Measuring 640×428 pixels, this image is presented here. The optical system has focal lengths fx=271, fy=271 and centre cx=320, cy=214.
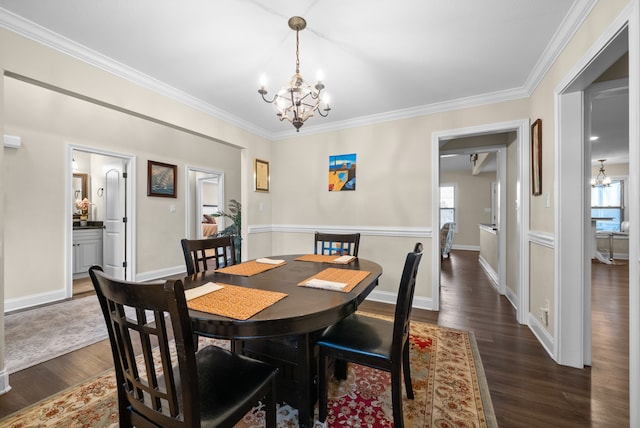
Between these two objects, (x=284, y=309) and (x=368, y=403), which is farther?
(x=368, y=403)

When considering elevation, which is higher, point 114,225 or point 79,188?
point 79,188

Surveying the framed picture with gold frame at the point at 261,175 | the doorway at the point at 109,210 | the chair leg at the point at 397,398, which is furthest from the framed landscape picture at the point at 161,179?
the chair leg at the point at 397,398

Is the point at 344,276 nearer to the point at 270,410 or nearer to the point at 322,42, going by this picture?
the point at 270,410

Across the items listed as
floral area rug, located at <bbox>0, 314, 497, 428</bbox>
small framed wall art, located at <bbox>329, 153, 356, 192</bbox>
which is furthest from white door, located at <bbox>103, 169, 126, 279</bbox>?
small framed wall art, located at <bbox>329, 153, 356, 192</bbox>

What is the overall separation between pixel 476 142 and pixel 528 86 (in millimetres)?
1163

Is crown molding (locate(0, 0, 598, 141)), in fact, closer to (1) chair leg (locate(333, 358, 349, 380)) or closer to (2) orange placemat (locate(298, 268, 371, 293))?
(2) orange placemat (locate(298, 268, 371, 293))

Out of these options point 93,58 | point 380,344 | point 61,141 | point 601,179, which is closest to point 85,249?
point 61,141

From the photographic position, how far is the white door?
13.6 feet

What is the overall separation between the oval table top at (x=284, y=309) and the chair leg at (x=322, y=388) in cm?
39

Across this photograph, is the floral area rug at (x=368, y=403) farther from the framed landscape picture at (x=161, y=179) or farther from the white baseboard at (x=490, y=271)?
the framed landscape picture at (x=161, y=179)

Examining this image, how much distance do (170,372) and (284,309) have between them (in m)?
0.44

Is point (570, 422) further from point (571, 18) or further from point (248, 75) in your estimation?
point (248, 75)

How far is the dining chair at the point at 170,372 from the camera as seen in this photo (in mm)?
800

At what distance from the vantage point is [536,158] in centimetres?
244
